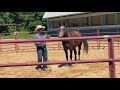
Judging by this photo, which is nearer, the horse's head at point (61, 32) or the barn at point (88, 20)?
the horse's head at point (61, 32)

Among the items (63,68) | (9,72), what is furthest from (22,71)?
(63,68)

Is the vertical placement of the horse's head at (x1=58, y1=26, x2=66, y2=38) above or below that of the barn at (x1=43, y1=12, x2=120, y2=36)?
below

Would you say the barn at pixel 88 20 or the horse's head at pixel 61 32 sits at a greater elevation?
the barn at pixel 88 20

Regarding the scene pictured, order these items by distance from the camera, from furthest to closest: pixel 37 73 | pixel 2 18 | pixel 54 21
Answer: pixel 2 18 < pixel 54 21 < pixel 37 73

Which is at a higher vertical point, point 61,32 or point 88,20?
point 88,20

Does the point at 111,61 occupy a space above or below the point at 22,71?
above

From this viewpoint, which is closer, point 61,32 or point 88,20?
point 61,32

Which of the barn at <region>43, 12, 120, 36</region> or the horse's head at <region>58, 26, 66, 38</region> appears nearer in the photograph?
the horse's head at <region>58, 26, 66, 38</region>

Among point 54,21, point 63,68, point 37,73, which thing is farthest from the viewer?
point 54,21

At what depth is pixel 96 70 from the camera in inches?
371
